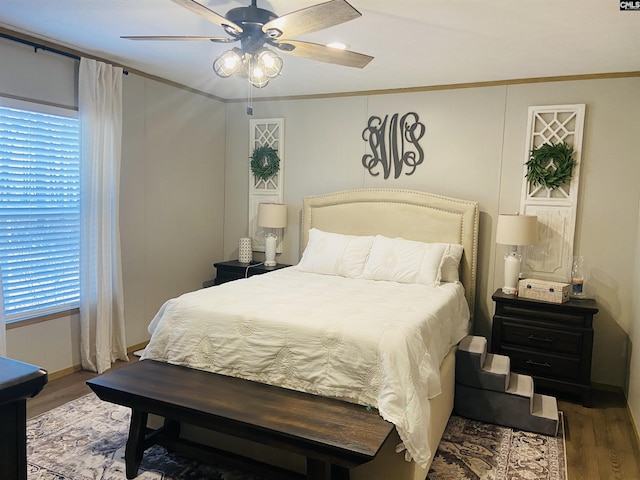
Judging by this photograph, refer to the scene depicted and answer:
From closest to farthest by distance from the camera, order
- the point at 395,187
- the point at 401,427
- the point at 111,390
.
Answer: the point at 401,427, the point at 111,390, the point at 395,187

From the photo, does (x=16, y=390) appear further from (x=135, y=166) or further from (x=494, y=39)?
(x=135, y=166)

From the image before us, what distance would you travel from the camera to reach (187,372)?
2.68 m

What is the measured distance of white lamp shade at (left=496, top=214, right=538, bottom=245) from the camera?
12.5 ft

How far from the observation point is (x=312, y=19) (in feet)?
6.75

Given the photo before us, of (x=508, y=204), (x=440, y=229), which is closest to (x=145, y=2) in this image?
(x=440, y=229)

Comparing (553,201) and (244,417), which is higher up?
(553,201)

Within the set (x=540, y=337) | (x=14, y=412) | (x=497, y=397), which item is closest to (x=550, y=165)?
(x=540, y=337)

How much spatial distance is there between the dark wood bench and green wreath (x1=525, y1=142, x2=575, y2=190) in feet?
8.90

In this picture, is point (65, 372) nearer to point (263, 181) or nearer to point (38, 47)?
point (38, 47)

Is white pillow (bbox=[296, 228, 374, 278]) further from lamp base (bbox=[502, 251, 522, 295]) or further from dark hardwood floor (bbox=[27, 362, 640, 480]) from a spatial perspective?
dark hardwood floor (bbox=[27, 362, 640, 480])

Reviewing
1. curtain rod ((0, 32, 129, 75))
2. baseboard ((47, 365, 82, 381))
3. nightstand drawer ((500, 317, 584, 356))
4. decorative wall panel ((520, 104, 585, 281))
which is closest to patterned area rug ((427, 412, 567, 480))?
nightstand drawer ((500, 317, 584, 356))

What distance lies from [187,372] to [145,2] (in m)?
2.11

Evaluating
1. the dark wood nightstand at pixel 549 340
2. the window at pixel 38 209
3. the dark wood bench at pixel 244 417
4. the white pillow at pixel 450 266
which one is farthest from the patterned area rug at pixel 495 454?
the window at pixel 38 209

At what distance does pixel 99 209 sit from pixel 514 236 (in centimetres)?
340
